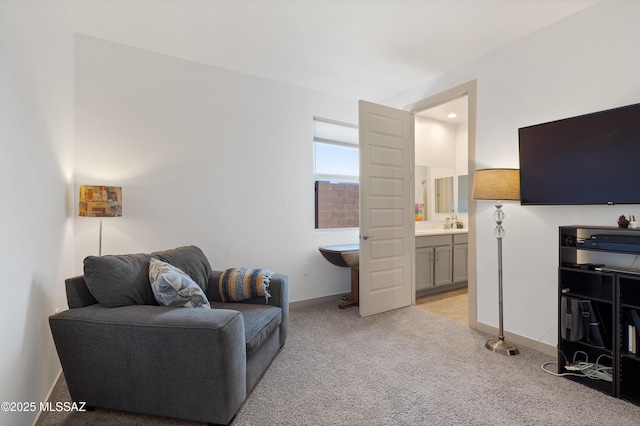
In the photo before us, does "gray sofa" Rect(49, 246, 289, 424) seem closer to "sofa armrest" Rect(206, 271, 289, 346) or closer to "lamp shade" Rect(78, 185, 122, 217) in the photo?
"sofa armrest" Rect(206, 271, 289, 346)

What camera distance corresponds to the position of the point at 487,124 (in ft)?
9.96

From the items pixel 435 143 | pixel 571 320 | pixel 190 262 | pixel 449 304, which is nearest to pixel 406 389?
pixel 571 320

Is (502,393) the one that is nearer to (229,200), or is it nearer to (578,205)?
(578,205)

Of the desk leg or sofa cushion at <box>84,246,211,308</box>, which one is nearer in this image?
sofa cushion at <box>84,246,211,308</box>

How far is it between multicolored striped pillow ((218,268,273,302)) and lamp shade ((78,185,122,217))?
1038mm

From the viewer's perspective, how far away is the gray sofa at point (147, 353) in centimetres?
162

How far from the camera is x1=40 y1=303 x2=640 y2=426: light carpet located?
1.78 meters

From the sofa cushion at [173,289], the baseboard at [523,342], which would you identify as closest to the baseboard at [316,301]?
the baseboard at [523,342]

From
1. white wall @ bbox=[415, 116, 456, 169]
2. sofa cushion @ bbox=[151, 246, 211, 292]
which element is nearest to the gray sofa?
sofa cushion @ bbox=[151, 246, 211, 292]

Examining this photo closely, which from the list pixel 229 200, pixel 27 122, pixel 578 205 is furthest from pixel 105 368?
pixel 578 205

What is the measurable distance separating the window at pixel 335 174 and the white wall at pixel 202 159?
0.14m

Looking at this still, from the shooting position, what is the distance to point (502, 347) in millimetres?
2623

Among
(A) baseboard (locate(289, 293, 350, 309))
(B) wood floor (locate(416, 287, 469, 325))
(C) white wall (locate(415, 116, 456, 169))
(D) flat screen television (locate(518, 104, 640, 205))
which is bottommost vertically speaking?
(B) wood floor (locate(416, 287, 469, 325))

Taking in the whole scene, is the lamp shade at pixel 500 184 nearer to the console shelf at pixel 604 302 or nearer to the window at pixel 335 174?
the console shelf at pixel 604 302
